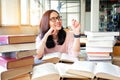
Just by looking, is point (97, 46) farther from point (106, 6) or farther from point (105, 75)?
point (106, 6)

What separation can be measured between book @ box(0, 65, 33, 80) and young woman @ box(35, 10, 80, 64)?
2.38ft

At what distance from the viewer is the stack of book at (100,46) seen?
5.02ft

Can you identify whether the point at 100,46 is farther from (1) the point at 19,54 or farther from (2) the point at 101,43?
(1) the point at 19,54

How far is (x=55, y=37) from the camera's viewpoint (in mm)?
1767

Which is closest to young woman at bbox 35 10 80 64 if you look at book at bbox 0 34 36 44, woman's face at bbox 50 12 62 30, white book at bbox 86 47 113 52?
woman's face at bbox 50 12 62 30

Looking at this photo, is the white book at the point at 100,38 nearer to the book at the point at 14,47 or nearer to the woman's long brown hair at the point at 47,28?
the woman's long brown hair at the point at 47,28

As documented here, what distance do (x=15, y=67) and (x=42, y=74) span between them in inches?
4.5

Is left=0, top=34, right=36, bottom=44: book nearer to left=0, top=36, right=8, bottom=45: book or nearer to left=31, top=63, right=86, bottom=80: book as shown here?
left=0, top=36, right=8, bottom=45: book

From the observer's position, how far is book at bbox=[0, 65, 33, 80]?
0.79 meters

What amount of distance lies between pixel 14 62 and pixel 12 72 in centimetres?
4

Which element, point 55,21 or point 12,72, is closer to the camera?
point 12,72

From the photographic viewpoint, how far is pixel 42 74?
82 centimetres

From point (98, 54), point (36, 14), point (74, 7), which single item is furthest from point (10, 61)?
point (74, 7)

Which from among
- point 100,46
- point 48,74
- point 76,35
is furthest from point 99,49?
point 48,74
